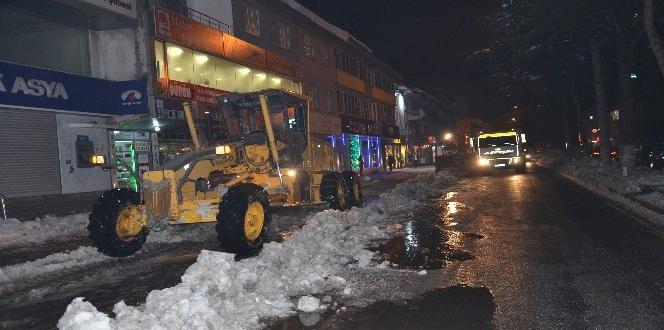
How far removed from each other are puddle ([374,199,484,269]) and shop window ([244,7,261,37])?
1748cm

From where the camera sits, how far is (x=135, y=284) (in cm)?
785

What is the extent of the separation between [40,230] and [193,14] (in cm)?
1277

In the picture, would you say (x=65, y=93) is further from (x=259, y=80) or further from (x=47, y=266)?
(x=259, y=80)

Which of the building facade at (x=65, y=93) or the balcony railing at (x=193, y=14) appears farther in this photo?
the balcony railing at (x=193, y=14)

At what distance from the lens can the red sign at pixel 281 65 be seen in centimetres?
2869

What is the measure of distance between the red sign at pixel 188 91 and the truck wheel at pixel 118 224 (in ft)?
36.2

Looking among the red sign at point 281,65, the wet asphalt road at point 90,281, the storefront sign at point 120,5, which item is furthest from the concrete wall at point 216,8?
the wet asphalt road at point 90,281

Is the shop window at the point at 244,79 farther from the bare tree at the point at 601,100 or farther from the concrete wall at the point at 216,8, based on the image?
the bare tree at the point at 601,100

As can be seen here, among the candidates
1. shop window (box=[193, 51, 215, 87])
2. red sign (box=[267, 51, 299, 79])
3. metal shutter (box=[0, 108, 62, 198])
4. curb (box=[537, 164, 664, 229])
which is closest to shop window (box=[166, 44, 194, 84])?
shop window (box=[193, 51, 215, 87])

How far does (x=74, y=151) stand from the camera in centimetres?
1911

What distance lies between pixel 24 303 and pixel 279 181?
18.0ft

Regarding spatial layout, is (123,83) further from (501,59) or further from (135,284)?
(501,59)

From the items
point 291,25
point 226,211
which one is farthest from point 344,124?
point 226,211

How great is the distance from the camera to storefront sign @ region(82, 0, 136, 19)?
1853 centimetres
